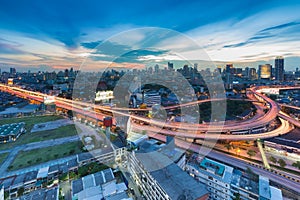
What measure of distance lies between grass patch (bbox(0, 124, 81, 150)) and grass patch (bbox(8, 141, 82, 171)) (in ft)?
3.29

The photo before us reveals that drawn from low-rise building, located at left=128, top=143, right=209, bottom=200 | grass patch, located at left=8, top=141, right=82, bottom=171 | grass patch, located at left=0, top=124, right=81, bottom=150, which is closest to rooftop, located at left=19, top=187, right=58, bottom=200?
low-rise building, located at left=128, top=143, right=209, bottom=200

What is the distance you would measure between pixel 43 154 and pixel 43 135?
194 cm

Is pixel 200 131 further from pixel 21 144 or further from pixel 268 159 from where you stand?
pixel 21 144

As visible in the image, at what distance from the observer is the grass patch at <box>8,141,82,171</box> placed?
4.79m

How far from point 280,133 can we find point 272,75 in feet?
95.5

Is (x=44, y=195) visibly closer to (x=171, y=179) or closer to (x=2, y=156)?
(x=171, y=179)

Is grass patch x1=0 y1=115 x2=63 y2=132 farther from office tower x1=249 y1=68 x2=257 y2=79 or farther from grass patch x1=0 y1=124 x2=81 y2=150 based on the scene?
office tower x1=249 y1=68 x2=257 y2=79

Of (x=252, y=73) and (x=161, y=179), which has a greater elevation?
(x=252, y=73)

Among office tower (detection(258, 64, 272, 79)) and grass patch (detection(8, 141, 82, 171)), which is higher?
office tower (detection(258, 64, 272, 79))

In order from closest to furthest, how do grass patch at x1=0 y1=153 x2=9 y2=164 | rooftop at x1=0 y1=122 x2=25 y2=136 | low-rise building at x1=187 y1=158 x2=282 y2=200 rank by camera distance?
low-rise building at x1=187 y1=158 x2=282 y2=200, grass patch at x1=0 y1=153 x2=9 y2=164, rooftop at x1=0 y1=122 x2=25 y2=136

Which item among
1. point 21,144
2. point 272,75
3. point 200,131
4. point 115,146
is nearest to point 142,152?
point 115,146

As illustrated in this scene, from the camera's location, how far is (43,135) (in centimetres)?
688

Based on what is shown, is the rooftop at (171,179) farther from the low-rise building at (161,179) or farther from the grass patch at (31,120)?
the grass patch at (31,120)


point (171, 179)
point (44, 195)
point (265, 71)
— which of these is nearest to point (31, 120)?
point (44, 195)
